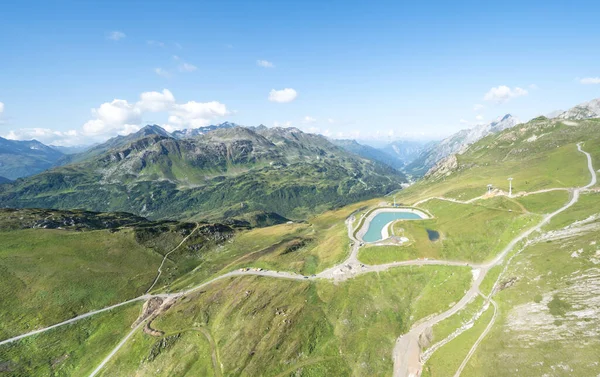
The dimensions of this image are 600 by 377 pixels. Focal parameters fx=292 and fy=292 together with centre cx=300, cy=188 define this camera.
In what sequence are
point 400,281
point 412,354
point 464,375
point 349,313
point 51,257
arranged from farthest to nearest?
point 51,257 → point 400,281 → point 349,313 → point 412,354 → point 464,375

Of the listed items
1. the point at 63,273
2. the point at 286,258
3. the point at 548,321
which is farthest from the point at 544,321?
the point at 63,273

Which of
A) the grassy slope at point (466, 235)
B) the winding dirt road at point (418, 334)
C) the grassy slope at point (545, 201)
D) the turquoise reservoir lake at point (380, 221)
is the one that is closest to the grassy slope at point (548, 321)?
→ the winding dirt road at point (418, 334)

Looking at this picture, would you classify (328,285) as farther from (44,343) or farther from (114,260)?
(114,260)

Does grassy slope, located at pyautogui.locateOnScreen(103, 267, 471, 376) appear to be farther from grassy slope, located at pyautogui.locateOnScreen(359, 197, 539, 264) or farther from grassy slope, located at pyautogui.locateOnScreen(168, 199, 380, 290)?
grassy slope, located at pyautogui.locateOnScreen(168, 199, 380, 290)

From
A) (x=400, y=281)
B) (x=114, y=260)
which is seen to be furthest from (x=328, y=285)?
(x=114, y=260)

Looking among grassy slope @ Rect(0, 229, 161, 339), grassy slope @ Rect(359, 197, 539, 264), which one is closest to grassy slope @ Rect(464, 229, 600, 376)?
grassy slope @ Rect(359, 197, 539, 264)
